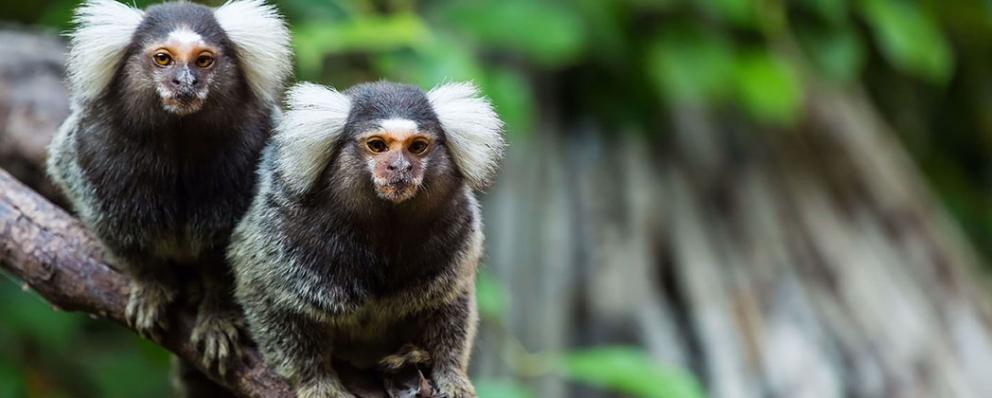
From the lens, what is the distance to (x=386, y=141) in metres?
2.22

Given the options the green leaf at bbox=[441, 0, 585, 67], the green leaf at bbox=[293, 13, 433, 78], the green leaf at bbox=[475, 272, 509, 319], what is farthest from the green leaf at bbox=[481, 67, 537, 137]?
the green leaf at bbox=[475, 272, 509, 319]

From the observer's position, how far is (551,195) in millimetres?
5172

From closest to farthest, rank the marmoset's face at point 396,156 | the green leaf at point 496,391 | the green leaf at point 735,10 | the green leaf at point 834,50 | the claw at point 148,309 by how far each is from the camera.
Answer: the marmoset's face at point 396,156, the claw at point 148,309, the green leaf at point 496,391, the green leaf at point 735,10, the green leaf at point 834,50

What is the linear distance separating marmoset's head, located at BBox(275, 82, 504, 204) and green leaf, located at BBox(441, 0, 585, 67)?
2.03 meters

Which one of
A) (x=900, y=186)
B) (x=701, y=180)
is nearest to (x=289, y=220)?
(x=701, y=180)

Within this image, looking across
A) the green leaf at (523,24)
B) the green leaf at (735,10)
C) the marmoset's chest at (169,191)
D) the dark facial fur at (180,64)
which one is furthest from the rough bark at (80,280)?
the green leaf at (735,10)

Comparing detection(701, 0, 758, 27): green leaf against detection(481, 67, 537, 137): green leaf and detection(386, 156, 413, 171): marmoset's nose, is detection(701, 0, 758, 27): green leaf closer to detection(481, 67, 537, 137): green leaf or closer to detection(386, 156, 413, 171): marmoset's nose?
detection(481, 67, 537, 137): green leaf

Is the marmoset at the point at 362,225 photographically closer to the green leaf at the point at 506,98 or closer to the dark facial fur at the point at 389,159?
the dark facial fur at the point at 389,159

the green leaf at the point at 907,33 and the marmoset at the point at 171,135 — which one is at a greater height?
the green leaf at the point at 907,33

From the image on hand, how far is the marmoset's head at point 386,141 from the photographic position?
2207 mm

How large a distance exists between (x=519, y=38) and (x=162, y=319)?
2263 mm

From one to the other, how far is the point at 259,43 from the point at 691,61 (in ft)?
8.63

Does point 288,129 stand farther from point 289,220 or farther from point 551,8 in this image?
point 551,8

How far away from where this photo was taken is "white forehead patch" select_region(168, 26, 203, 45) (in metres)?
2.27
